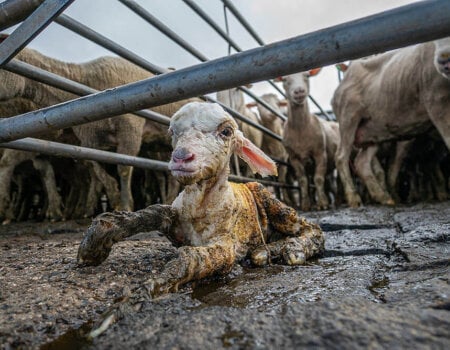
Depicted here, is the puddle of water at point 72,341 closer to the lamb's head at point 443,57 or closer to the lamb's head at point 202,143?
the lamb's head at point 202,143

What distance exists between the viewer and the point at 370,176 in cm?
540

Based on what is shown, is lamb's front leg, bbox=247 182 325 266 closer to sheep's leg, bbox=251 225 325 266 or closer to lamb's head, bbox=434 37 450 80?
sheep's leg, bbox=251 225 325 266

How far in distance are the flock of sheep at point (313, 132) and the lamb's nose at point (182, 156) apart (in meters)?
2.76

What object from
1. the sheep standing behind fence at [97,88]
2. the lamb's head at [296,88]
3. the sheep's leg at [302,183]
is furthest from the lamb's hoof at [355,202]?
the sheep standing behind fence at [97,88]

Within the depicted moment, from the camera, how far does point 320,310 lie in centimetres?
75

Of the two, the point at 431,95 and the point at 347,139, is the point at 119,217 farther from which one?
the point at 347,139

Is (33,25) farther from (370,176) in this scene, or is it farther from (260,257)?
(370,176)

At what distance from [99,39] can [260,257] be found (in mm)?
1917

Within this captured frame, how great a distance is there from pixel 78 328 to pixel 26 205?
30.0ft

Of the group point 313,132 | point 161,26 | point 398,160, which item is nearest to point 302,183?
point 313,132

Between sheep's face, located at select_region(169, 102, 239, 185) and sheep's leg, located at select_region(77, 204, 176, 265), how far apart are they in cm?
28

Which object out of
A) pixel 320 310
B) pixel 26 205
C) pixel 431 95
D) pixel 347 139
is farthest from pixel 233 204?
pixel 26 205

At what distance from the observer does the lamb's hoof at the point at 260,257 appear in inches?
60.5

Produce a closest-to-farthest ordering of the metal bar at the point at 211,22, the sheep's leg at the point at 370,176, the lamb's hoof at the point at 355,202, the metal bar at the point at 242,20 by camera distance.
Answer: the metal bar at the point at 211,22, the metal bar at the point at 242,20, the sheep's leg at the point at 370,176, the lamb's hoof at the point at 355,202
